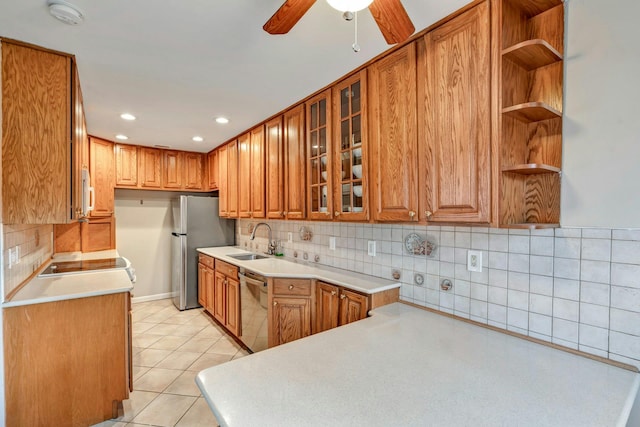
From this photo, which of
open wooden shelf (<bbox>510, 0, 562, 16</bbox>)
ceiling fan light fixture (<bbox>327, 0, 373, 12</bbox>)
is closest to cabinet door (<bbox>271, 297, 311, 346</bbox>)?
ceiling fan light fixture (<bbox>327, 0, 373, 12</bbox>)

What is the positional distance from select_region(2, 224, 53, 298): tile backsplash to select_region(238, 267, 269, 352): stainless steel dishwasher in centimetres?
156

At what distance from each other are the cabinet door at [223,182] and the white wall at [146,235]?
115 centimetres

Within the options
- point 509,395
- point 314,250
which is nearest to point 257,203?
point 314,250

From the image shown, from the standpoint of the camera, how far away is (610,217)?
1244 millimetres

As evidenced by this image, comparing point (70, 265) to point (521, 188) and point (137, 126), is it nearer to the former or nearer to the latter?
point (137, 126)

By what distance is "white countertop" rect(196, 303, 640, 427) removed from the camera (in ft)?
2.84

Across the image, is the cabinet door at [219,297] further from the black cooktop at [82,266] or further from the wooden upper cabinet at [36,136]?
the wooden upper cabinet at [36,136]

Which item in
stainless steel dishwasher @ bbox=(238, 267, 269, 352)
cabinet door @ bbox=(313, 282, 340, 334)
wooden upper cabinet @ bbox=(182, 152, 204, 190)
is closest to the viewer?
cabinet door @ bbox=(313, 282, 340, 334)

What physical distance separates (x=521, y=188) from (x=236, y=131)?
298 centimetres

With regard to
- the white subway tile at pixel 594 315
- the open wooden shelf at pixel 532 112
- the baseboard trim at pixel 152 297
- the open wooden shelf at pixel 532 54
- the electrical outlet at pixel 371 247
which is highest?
the open wooden shelf at pixel 532 54

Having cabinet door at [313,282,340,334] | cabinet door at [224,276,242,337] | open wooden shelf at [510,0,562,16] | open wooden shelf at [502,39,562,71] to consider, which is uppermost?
open wooden shelf at [510,0,562,16]

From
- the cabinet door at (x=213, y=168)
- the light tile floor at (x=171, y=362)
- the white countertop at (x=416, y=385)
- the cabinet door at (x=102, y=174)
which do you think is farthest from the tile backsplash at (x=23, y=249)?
the cabinet door at (x=213, y=168)

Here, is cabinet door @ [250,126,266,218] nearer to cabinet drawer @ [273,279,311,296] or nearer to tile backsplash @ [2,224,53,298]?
cabinet drawer @ [273,279,311,296]

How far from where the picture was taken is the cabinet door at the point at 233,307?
121 inches
